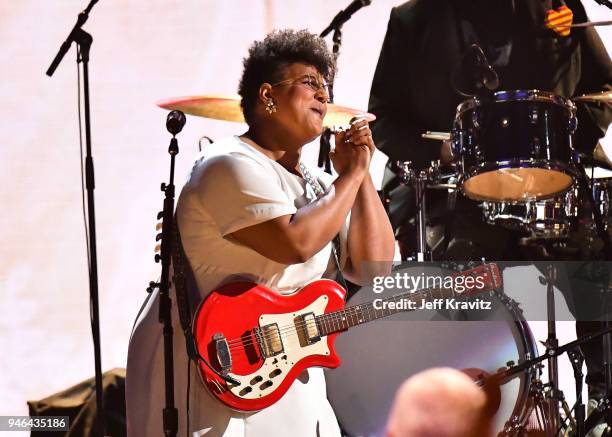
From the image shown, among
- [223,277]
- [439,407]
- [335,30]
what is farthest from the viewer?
[335,30]

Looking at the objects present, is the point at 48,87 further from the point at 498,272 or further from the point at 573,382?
the point at 573,382

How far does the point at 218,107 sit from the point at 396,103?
3.72 feet

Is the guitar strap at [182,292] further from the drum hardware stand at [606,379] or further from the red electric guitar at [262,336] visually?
the drum hardware stand at [606,379]

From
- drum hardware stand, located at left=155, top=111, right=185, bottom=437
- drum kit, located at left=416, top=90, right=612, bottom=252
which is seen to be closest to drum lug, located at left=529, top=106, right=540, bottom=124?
drum kit, located at left=416, top=90, right=612, bottom=252

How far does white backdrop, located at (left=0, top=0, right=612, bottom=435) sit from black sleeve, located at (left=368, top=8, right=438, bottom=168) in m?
0.12

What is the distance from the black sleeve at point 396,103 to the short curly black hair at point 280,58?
1387 millimetres

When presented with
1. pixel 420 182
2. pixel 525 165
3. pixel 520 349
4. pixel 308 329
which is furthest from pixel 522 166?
pixel 308 329

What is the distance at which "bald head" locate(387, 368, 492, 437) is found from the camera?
3236 mm

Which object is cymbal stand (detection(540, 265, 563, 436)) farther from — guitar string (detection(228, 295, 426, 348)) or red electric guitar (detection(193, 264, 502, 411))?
red electric guitar (detection(193, 264, 502, 411))

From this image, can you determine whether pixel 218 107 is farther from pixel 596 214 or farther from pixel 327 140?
pixel 596 214

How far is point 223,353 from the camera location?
7.98 feet

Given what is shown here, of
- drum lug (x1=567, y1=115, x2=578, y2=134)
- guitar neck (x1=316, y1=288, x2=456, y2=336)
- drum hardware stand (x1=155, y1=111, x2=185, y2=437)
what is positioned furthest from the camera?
drum lug (x1=567, y1=115, x2=578, y2=134)

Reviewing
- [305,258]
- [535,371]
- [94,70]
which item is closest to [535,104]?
[535,371]

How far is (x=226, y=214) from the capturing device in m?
2.43
